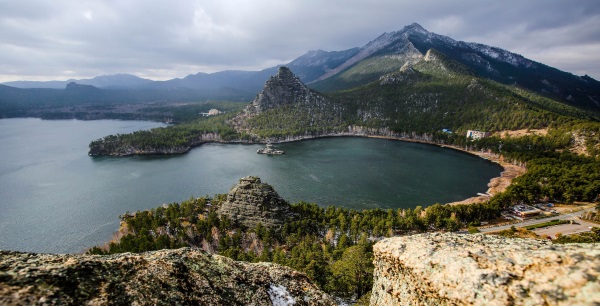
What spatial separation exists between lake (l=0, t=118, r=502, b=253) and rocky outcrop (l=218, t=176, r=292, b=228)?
1656 centimetres

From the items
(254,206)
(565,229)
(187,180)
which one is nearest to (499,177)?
(565,229)

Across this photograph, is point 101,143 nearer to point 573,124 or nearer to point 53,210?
point 53,210

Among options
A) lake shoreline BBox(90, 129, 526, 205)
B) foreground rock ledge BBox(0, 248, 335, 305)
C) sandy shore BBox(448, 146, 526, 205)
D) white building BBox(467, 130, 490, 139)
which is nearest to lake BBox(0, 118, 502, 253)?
sandy shore BBox(448, 146, 526, 205)

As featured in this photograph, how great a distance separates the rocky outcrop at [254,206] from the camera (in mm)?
58312

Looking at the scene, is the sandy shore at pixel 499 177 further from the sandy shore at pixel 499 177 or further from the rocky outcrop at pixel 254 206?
the rocky outcrop at pixel 254 206

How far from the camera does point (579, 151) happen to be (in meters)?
102

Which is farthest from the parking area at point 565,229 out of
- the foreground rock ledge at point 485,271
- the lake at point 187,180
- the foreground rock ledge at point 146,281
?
the foreground rock ledge at point 146,281

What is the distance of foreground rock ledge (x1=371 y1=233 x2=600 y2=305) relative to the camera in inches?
227

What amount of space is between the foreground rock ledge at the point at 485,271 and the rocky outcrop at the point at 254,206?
49.6 m

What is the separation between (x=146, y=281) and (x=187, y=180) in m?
93.3

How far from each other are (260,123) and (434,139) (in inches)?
4164

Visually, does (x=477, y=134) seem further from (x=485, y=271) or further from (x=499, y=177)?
(x=485, y=271)

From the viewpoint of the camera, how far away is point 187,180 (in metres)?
95.0

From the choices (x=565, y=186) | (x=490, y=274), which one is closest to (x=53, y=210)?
(x=490, y=274)
